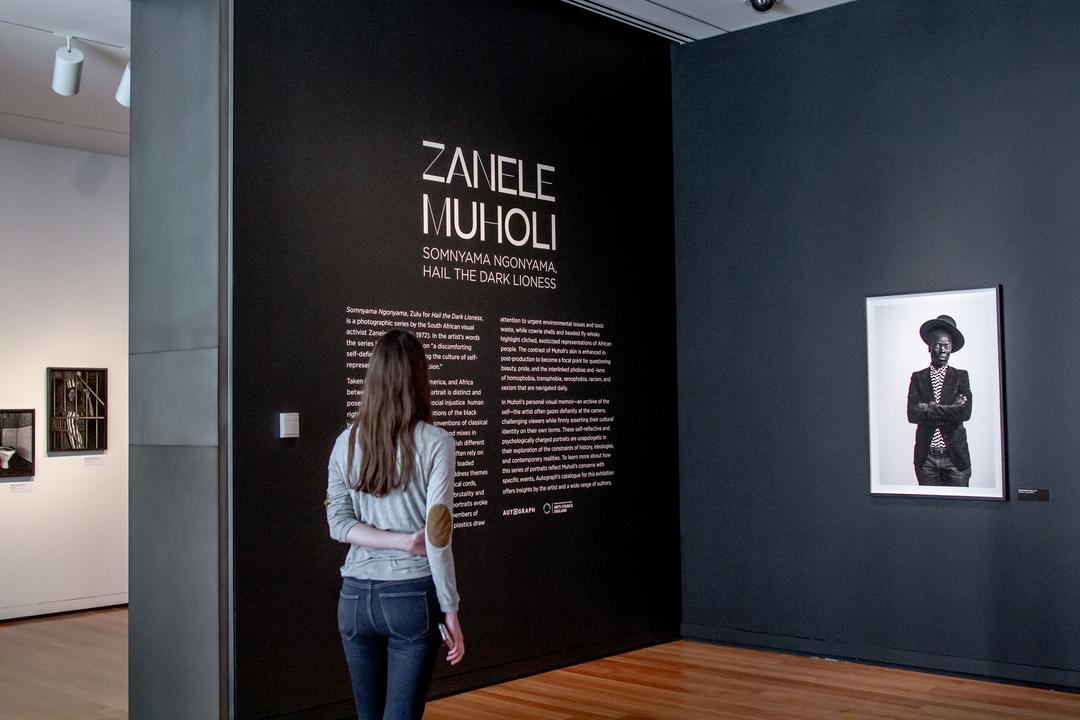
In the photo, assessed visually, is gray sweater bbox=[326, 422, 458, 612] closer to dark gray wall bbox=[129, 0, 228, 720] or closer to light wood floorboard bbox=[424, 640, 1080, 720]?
dark gray wall bbox=[129, 0, 228, 720]

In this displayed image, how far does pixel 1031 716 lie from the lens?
528 cm

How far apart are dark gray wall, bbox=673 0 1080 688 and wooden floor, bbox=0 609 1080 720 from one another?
32 cm

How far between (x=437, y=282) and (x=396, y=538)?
292cm

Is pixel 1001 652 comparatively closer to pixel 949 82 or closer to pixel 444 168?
pixel 949 82

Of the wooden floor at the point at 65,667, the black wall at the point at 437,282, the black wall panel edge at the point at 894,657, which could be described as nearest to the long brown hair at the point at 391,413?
the black wall at the point at 437,282

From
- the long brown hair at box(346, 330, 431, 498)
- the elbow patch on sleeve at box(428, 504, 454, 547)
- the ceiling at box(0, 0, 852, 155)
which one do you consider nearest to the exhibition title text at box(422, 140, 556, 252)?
the ceiling at box(0, 0, 852, 155)

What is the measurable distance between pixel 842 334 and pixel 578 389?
1707mm

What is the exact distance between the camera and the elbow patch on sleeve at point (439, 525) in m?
3.13

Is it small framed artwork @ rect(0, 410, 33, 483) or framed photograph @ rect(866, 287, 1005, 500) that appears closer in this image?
framed photograph @ rect(866, 287, 1005, 500)

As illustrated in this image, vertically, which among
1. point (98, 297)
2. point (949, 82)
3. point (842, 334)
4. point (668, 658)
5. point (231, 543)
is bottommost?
point (668, 658)

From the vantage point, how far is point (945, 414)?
621cm

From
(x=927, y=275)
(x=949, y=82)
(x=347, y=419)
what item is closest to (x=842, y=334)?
(x=927, y=275)

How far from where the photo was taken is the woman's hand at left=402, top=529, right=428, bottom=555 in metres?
3.16

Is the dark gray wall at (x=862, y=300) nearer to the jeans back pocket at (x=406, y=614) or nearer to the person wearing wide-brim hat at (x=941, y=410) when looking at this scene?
the person wearing wide-brim hat at (x=941, y=410)
